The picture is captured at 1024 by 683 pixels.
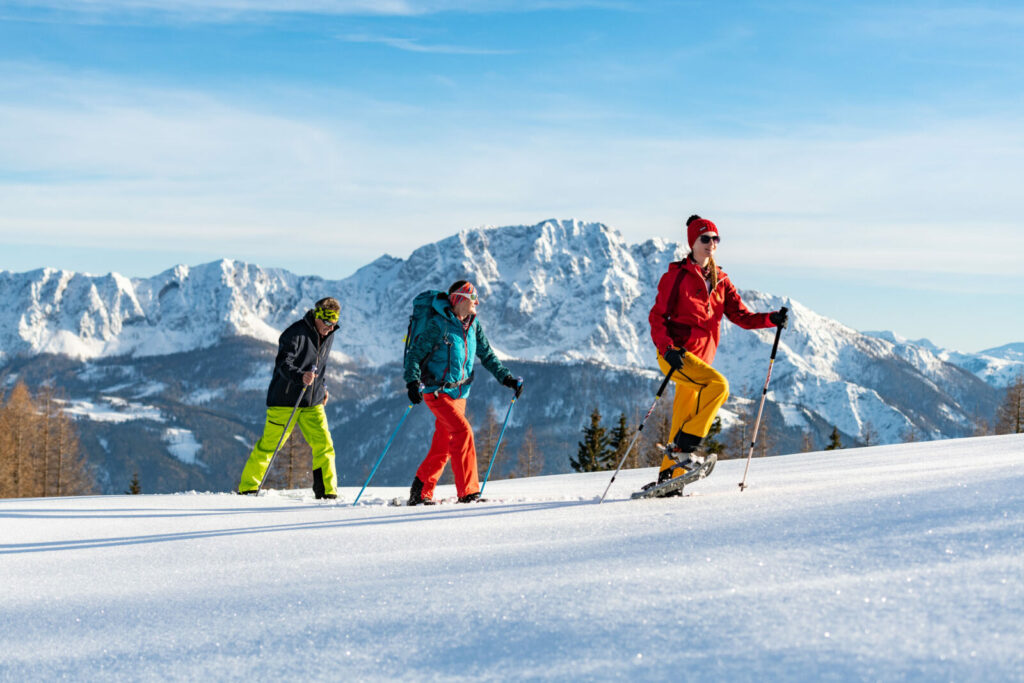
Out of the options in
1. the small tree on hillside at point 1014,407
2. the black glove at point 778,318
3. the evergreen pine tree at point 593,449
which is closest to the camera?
the black glove at point 778,318

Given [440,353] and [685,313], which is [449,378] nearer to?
[440,353]

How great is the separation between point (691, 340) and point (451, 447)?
2.78 metres

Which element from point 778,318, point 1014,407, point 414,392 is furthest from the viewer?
point 1014,407

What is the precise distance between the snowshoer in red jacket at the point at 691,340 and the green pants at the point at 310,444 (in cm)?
472

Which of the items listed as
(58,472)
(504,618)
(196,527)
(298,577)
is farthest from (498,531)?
(58,472)

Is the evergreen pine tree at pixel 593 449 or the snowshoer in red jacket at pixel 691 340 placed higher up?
the snowshoer in red jacket at pixel 691 340

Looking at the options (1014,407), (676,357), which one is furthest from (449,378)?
(1014,407)

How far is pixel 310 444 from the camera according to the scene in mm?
10055

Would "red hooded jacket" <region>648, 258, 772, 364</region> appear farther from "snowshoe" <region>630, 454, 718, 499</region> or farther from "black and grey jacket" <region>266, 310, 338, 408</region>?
"black and grey jacket" <region>266, 310, 338, 408</region>

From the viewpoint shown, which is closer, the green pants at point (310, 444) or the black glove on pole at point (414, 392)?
the black glove on pole at point (414, 392)

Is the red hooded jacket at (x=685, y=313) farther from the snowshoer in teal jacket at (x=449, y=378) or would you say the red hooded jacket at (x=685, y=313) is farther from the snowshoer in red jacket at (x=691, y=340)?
the snowshoer in teal jacket at (x=449, y=378)

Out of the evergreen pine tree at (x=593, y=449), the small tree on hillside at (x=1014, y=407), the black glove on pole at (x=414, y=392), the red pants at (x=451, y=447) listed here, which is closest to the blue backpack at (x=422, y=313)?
the black glove on pole at (x=414, y=392)

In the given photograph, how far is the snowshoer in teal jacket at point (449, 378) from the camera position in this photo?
7.94 meters

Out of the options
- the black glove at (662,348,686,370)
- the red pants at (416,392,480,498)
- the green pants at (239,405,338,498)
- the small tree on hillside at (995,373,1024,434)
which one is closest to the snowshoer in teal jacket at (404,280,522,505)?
the red pants at (416,392,480,498)
